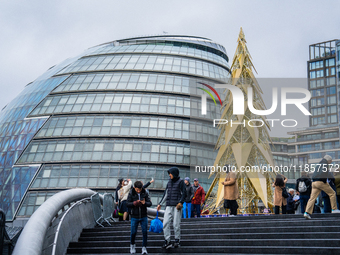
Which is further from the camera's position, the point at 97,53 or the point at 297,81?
the point at 97,53

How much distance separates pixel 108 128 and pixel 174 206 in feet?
78.5

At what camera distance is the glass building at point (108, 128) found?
109 feet

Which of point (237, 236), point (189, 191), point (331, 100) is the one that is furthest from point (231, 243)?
point (331, 100)

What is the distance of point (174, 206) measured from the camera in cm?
1129

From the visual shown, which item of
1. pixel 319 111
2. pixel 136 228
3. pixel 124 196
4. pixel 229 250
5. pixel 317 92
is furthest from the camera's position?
pixel 317 92

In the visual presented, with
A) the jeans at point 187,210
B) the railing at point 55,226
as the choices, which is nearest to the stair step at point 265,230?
the railing at point 55,226

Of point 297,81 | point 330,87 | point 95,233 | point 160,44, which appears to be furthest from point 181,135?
point 330,87

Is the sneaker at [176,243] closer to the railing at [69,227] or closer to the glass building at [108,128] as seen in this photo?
the railing at [69,227]

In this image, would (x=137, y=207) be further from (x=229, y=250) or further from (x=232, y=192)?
(x=232, y=192)

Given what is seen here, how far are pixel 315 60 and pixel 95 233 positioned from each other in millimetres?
115571

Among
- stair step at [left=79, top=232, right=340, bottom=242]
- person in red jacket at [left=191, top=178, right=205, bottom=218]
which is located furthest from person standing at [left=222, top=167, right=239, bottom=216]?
stair step at [left=79, top=232, right=340, bottom=242]

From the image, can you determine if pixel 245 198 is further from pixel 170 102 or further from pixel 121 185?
pixel 170 102

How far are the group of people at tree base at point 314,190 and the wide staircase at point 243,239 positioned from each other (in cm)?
67

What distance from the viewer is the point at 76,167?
33.3m
